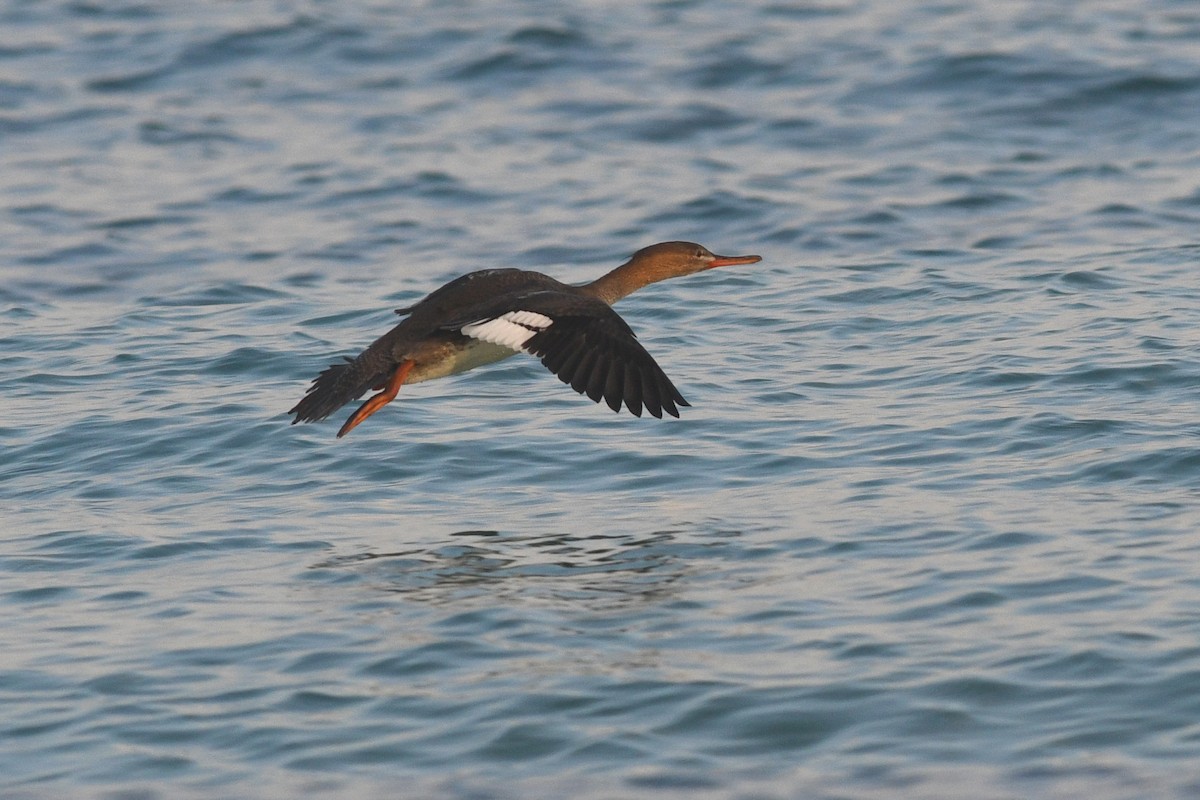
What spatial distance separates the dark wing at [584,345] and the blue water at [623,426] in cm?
51

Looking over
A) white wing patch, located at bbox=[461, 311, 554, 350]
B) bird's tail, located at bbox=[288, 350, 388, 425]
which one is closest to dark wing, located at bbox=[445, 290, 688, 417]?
white wing patch, located at bbox=[461, 311, 554, 350]

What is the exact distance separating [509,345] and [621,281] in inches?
61.8

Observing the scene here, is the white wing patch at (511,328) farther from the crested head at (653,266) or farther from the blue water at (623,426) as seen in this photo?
the crested head at (653,266)

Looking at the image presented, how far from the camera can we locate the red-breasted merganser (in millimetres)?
7371

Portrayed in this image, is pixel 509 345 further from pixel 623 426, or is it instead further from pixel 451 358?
pixel 623 426

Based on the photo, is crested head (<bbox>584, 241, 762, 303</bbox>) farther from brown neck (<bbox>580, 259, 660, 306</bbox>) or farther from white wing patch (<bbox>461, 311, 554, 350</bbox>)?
white wing patch (<bbox>461, 311, 554, 350</bbox>)

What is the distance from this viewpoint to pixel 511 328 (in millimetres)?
7566

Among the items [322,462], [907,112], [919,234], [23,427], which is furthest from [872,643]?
[907,112]

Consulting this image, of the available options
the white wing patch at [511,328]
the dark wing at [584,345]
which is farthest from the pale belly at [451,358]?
the white wing patch at [511,328]

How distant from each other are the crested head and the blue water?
1.96 feet

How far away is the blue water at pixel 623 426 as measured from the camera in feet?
18.3

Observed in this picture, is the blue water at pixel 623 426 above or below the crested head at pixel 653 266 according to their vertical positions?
below

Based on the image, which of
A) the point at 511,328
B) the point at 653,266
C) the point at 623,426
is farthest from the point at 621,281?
the point at 511,328

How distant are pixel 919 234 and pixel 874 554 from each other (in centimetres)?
574
